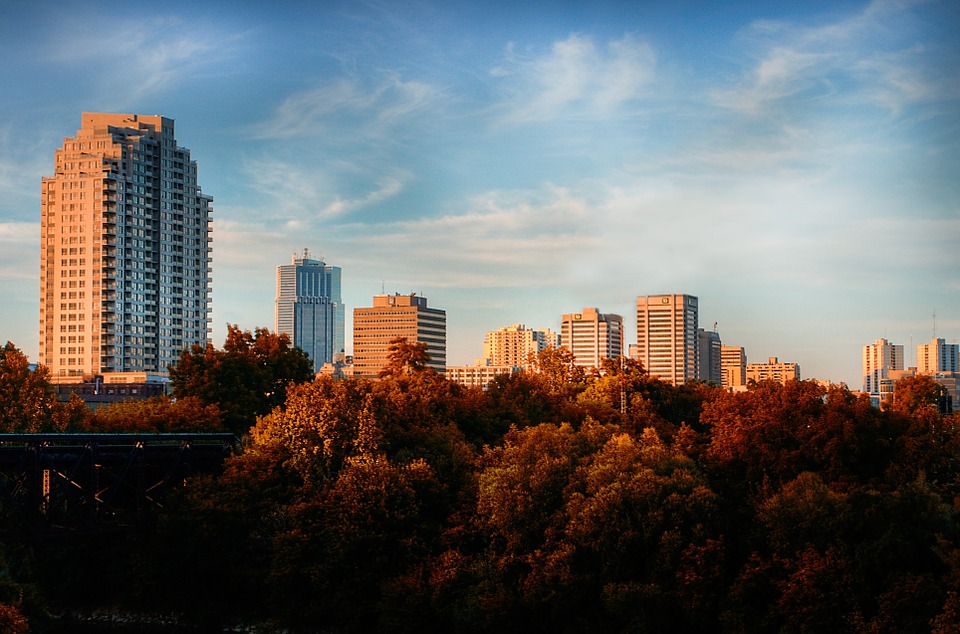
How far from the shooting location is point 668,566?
45469 mm

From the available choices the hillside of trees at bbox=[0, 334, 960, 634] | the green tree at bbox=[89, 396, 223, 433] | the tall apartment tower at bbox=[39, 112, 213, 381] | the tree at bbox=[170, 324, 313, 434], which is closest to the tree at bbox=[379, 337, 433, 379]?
the tree at bbox=[170, 324, 313, 434]

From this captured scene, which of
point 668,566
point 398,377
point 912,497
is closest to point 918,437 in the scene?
point 912,497

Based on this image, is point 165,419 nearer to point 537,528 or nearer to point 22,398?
point 22,398

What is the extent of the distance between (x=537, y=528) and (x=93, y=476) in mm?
19301

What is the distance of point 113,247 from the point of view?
147500 millimetres

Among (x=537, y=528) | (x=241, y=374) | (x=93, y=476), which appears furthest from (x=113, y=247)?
(x=537, y=528)

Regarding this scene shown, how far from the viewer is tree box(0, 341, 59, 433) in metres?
60.2

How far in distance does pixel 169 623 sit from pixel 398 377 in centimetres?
2139

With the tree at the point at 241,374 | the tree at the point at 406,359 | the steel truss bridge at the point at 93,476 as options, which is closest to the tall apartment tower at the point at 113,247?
the tree at the point at 241,374

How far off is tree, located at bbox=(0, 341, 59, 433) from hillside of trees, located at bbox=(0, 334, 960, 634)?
12 cm

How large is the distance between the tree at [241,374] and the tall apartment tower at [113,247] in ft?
247

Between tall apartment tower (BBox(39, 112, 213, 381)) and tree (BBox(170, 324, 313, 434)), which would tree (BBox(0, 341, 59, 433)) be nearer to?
tree (BBox(170, 324, 313, 434))

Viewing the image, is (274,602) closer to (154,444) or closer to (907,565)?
(154,444)

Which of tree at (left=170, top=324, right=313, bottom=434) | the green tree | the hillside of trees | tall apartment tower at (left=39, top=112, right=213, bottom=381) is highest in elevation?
tall apartment tower at (left=39, top=112, right=213, bottom=381)
